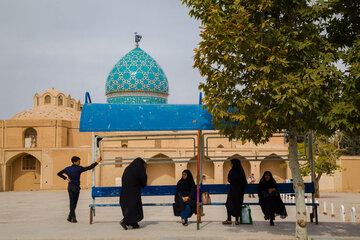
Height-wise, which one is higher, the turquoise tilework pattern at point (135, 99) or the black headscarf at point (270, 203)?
the turquoise tilework pattern at point (135, 99)

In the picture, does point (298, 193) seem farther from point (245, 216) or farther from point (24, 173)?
point (24, 173)

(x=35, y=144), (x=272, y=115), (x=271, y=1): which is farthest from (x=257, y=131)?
(x=35, y=144)

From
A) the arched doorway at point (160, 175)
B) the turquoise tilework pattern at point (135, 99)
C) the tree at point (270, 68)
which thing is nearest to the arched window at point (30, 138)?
the turquoise tilework pattern at point (135, 99)

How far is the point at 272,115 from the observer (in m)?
6.12

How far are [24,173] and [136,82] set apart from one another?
1072 cm

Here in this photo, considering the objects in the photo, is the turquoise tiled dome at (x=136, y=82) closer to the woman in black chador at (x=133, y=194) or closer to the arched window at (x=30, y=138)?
the arched window at (x=30, y=138)

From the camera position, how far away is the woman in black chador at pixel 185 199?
825cm

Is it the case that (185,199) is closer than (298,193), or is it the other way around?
(298,193)

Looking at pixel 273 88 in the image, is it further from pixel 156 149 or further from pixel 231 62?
pixel 156 149

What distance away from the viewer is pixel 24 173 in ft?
97.1

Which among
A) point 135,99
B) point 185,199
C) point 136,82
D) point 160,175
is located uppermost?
point 136,82

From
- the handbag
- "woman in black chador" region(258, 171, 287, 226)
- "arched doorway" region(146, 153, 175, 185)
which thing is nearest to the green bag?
"woman in black chador" region(258, 171, 287, 226)

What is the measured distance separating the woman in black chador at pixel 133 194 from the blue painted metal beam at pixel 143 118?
0.82m

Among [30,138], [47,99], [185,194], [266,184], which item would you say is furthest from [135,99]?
[266,184]
